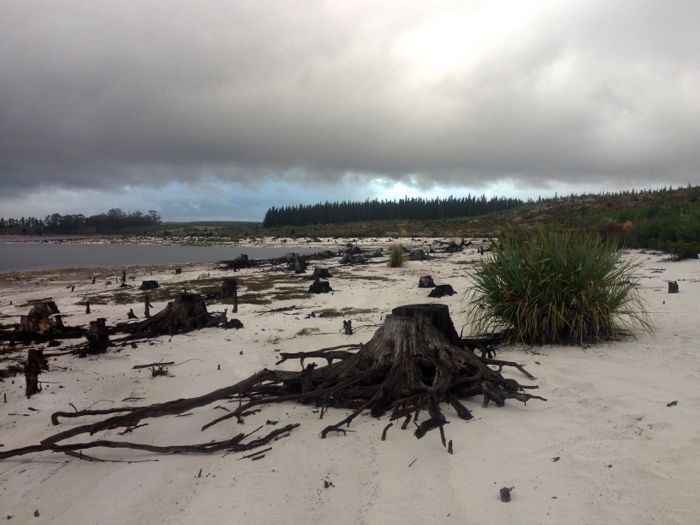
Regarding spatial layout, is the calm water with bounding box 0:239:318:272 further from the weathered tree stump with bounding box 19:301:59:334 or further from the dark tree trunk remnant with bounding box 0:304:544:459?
the dark tree trunk remnant with bounding box 0:304:544:459

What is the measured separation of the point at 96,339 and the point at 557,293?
6665 mm

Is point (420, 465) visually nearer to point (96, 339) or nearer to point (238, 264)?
point (96, 339)

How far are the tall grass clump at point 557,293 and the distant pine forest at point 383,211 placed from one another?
105m

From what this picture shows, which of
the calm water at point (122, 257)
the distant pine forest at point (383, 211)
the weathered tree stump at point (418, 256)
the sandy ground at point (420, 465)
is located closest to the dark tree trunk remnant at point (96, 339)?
the sandy ground at point (420, 465)

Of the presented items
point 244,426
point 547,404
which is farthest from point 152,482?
point 547,404

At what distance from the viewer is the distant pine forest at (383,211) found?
115 meters

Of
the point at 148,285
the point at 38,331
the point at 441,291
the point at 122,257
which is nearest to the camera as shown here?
the point at 38,331

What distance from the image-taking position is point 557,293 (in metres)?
6.26

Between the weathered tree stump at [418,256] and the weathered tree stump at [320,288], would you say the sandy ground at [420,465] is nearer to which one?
the weathered tree stump at [320,288]

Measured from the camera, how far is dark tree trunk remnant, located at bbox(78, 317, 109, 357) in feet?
23.2

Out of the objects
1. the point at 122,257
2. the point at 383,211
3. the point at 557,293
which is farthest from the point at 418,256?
the point at 383,211

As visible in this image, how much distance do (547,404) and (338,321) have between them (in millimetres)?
4987

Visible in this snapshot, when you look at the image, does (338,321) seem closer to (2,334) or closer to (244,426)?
(244,426)

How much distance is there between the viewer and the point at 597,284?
6336 mm
